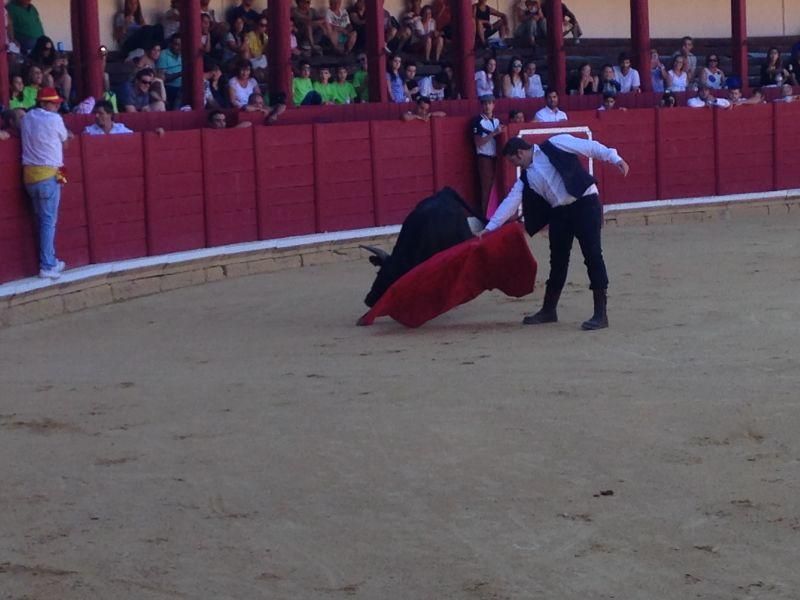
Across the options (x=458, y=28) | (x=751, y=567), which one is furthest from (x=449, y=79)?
(x=751, y=567)

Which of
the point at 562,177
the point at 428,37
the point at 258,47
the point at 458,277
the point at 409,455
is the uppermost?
the point at 428,37

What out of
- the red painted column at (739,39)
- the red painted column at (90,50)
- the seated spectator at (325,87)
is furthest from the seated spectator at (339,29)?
the red painted column at (739,39)

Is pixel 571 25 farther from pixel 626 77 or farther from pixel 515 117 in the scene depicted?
pixel 515 117

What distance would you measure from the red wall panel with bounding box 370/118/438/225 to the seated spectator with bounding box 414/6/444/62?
2.81 meters

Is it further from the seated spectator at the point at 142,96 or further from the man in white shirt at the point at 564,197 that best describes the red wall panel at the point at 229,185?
the man in white shirt at the point at 564,197

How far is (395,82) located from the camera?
54.8 feet

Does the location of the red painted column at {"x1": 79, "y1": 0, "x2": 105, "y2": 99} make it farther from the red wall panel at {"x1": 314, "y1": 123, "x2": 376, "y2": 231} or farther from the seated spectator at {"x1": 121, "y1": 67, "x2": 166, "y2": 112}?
the red wall panel at {"x1": 314, "y1": 123, "x2": 376, "y2": 231}

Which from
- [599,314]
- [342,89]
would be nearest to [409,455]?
[599,314]

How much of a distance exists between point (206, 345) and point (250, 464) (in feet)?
10.6

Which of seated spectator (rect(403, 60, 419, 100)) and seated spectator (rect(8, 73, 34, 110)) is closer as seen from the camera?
A: seated spectator (rect(8, 73, 34, 110))

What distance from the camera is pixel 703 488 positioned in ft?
17.6

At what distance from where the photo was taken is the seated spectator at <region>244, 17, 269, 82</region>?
16078 millimetres

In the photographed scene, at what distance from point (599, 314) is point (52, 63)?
6.57 m

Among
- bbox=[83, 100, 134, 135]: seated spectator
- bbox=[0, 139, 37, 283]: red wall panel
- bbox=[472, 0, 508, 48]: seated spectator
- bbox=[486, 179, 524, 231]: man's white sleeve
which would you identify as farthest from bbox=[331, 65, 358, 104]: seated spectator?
bbox=[486, 179, 524, 231]: man's white sleeve
